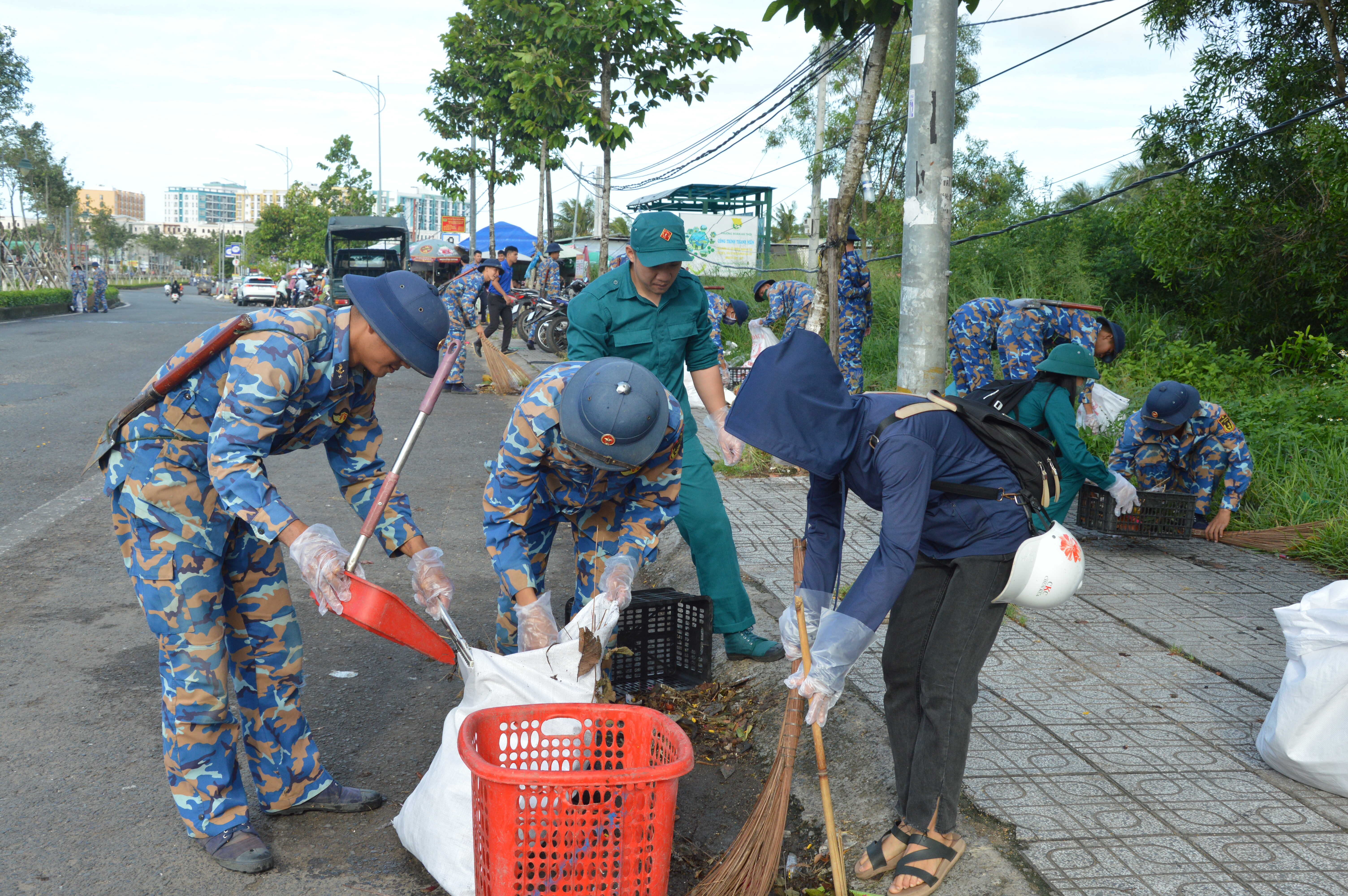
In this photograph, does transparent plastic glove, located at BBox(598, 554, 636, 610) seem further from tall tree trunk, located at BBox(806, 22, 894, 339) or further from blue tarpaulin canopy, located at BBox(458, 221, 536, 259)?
blue tarpaulin canopy, located at BBox(458, 221, 536, 259)

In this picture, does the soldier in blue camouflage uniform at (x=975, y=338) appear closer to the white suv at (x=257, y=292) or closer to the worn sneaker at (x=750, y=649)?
the worn sneaker at (x=750, y=649)

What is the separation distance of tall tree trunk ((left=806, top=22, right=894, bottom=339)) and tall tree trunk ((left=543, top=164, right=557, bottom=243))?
1308 cm

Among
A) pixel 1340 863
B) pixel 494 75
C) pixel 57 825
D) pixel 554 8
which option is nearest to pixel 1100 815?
pixel 1340 863

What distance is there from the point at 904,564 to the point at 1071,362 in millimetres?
3444

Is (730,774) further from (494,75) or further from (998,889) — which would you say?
(494,75)

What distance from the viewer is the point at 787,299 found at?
11852 millimetres

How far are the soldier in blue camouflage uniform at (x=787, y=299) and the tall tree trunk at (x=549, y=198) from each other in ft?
29.5

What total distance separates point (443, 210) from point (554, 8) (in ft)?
226

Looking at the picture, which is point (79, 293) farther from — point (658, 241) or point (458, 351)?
point (458, 351)

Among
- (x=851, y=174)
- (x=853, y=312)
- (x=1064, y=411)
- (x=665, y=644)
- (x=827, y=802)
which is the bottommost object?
(x=665, y=644)

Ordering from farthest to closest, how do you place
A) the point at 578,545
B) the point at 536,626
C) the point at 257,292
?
the point at 257,292 < the point at 578,545 < the point at 536,626

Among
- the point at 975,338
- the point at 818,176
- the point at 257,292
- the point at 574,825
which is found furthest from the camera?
the point at 257,292

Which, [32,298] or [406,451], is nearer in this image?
[406,451]

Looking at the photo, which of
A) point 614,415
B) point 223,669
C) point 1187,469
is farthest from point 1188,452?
point 223,669
